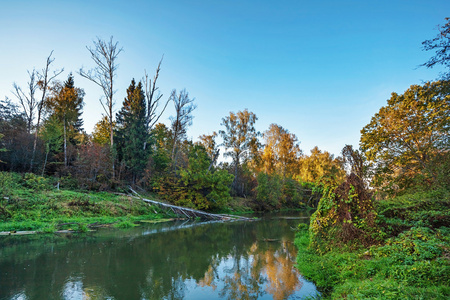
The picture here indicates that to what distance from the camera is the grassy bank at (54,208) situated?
12836 mm

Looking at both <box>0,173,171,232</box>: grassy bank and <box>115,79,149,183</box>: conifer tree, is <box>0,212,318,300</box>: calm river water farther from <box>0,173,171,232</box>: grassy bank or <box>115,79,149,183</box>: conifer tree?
<box>115,79,149,183</box>: conifer tree

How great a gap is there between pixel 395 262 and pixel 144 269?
671 cm

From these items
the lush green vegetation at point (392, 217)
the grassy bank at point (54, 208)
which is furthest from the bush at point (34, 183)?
the lush green vegetation at point (392, 217)

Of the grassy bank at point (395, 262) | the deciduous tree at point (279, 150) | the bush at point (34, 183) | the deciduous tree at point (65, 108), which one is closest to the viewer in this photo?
the grassy bank at point (395, 262)

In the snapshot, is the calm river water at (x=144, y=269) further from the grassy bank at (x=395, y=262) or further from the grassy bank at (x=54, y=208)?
the grassy bank at (x=54, y=208)

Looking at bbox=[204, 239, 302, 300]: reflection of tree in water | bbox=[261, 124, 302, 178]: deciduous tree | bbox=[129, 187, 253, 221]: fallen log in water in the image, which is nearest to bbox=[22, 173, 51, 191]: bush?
bbox=[129, 187, 253, 221]: fallen log in water

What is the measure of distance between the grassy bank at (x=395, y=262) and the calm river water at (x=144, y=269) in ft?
2.40

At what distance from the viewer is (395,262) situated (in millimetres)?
5508

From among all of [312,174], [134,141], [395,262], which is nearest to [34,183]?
[134,141]

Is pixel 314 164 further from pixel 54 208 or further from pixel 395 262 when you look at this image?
pixel 395 262

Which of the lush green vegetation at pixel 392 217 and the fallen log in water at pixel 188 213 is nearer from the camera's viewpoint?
the lush green vegetation at pixel 392 217

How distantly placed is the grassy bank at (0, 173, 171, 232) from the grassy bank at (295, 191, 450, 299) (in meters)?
12.2

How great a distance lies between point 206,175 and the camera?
987 inches

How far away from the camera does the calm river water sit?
19.1ft
